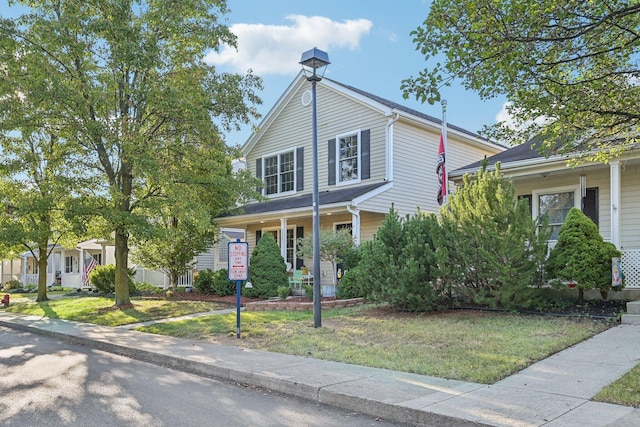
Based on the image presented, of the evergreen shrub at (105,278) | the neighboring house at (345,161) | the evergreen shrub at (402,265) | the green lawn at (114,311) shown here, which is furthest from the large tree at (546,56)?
the evergreen shrub at (105,278)

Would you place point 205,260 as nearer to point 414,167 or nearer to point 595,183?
point 414,167

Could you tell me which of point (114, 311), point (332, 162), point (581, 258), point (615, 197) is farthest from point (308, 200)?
point (581, 258)

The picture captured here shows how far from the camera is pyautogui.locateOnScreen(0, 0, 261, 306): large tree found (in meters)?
13.4

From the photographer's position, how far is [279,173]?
70.1ft

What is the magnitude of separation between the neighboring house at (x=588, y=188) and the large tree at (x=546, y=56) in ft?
14.8

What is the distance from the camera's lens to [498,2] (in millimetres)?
6320

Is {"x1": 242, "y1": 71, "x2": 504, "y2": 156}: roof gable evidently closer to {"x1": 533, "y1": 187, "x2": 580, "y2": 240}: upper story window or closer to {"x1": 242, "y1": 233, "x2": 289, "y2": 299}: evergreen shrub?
{"x1": 533, "y1": 187, "x2": 580, "y2": 240}: upper story window

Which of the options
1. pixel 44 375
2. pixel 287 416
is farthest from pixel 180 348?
pixel 287 416

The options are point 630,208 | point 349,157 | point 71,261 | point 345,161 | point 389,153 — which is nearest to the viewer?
point 630,208

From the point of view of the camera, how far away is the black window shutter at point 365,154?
58.7 feet

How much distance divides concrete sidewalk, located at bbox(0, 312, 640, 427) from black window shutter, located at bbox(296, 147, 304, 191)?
11.6m

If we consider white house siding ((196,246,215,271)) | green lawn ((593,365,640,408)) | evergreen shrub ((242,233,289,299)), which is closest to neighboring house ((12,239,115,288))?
white house siding ((196,246,215,271))

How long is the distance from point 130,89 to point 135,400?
33.8ft

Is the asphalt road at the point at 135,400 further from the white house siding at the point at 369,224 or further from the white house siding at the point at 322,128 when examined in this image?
the white house siding at the point at 322,128
